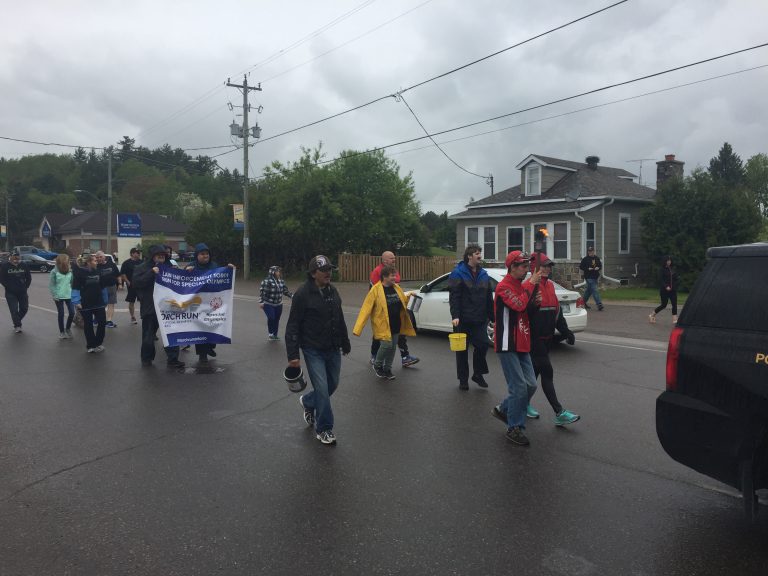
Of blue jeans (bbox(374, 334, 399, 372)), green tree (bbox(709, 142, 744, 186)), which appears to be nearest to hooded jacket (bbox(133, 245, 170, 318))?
blue jeans (bbox(374, 334, 399, 372))

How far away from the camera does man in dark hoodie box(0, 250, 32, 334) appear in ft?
42.6

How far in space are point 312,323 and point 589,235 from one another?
21233 millimetres

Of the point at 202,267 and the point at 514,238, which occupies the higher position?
the point at 514,238

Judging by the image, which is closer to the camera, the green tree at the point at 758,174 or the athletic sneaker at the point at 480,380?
the athletic sneaker at the point at 480,380

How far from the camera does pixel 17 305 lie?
13.3 m

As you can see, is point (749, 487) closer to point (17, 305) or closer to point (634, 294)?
point (17, 305)

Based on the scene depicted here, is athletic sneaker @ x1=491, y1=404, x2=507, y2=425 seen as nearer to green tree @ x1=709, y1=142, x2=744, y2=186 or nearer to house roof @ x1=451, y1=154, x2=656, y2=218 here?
house roof @ x1=451, y1=154, x2=656, y2=218

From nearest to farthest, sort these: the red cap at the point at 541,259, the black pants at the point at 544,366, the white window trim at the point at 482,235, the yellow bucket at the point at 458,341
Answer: the red cap at the point at 541,259 < the black pants at the point at 544,366 < the yellow bucket at the point at 458,341 < the white window trim at the point at 482,235

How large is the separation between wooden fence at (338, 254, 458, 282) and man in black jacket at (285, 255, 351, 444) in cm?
2673

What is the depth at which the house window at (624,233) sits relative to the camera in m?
25.8

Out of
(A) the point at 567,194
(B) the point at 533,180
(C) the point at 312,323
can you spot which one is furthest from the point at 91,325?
(B) the point at 533,180

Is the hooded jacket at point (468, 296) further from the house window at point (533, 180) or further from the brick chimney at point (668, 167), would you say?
the brick chimney at point (668, 167)

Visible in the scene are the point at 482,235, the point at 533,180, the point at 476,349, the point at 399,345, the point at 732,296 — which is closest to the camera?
the point at 732,296

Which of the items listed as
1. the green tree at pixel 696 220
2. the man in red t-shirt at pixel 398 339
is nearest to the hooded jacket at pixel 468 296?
the man in red t-shirt at pixel 398 339
